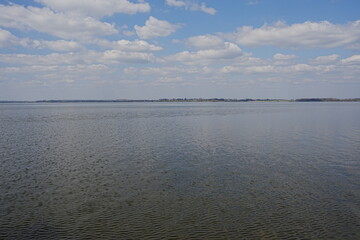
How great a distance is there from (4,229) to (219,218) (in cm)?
881

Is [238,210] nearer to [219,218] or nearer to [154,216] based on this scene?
[219,218]

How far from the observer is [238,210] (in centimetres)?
1329

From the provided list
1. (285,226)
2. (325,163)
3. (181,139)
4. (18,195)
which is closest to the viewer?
(285,226)

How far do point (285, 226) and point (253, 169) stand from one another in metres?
8.67

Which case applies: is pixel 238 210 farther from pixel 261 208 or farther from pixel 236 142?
pixel 236 142

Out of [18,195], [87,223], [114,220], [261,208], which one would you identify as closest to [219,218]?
[261,208]

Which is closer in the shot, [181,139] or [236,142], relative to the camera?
[236,142]

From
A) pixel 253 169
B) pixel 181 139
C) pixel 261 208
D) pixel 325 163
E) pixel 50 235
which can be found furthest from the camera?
pixel 181 139

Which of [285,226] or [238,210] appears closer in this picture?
[285,226]

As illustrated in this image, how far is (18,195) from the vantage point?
14.9m

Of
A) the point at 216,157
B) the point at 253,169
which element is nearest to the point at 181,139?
the point at 216,157

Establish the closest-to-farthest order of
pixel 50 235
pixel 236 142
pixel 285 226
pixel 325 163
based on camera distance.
Result: pixel 50 235
pixel 285 226
pixel 325 163
pixel 236 142

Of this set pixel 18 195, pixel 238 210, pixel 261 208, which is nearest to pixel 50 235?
pixel 18 195

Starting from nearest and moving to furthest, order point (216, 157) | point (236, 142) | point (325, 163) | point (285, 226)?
point (285, 226) → point (325, 163) → point (216, 157) → point (236, 142)
